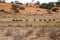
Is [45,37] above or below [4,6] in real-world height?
above

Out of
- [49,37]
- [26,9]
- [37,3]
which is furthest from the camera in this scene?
[37,3]

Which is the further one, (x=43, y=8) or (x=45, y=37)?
(x=43, y=8)

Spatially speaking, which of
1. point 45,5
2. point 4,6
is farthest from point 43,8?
point 4,6

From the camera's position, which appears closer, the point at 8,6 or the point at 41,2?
the point at 8,6

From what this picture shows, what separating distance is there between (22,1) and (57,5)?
11.2 meters

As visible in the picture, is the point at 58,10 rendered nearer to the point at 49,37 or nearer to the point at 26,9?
the point at 26,9

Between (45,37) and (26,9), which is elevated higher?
(45,37)

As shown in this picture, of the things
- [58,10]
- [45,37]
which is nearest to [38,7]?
[58,10]

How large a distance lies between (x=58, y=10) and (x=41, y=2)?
37.7 feet

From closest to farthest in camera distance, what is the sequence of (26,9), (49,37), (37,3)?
(49,37)
(26,9)
(37,3)

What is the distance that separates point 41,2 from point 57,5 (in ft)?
18.2

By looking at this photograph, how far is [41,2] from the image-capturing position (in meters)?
84.1

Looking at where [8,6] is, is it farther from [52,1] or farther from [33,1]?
[52,1]

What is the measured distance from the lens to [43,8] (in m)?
76.4
